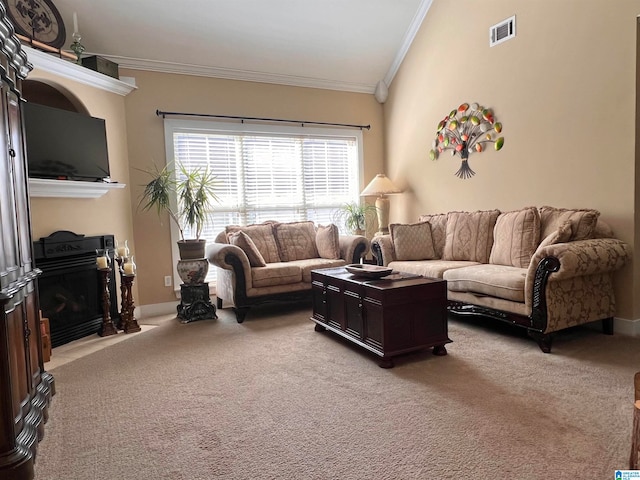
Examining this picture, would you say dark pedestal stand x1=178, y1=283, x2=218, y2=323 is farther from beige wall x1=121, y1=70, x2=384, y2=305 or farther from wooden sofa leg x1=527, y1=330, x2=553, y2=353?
wooden sofa leg x1=527, y1=330, x2=553, y2=353

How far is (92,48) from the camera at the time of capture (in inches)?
171

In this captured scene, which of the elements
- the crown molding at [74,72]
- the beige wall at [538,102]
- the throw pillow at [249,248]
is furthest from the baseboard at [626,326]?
the crown molding at [74,72]

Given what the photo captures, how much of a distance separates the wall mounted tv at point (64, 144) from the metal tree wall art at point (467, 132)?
11.7 feet

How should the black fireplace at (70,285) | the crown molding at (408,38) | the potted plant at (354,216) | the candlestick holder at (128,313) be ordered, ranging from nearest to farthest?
the black fireplace at (70,285) → the candlestick holder at (128,313) → the crown molding at (408,38) → the potted plant at (354,216)

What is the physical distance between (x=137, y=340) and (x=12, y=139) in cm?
206

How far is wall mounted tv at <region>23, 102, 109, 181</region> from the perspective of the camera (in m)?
3.52

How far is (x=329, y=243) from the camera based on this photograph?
4867 mm

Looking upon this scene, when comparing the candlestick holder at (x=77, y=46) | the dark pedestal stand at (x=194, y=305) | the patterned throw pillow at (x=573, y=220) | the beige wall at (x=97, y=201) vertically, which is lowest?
the dark pedestal stand at (x=194, y=305)

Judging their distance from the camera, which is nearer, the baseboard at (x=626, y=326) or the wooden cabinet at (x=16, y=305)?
the wooden cabinet at (x=16, y=305)

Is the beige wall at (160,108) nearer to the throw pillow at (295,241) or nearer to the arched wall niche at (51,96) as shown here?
the arched wall niche at (51,96)

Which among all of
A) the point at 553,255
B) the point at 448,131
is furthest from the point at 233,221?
the point at 553,255

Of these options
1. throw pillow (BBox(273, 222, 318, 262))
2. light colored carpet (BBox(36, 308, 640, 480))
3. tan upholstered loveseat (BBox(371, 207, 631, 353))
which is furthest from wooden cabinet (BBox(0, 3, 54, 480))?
tan upholstered loveseat (BBox(371, 207, 631, 353))

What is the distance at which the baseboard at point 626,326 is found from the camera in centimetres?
340

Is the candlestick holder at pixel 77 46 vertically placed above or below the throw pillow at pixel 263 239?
above
